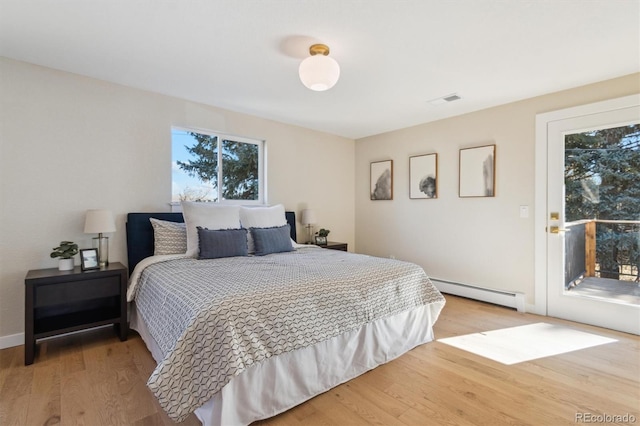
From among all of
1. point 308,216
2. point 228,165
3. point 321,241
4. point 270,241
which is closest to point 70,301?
point 270,241

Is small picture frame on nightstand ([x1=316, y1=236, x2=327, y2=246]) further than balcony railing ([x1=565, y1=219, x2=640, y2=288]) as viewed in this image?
Yes

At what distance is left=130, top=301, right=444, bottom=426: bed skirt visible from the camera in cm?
152

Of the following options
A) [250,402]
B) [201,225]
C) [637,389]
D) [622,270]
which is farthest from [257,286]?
[622,270]

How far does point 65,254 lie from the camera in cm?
248

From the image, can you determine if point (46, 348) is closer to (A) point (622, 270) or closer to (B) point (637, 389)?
(B) point (637, 389)

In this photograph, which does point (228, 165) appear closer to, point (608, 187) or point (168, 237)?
point (168, 237)

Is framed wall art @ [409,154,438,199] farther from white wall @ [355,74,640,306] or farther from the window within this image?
the window

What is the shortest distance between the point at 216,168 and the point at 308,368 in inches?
103

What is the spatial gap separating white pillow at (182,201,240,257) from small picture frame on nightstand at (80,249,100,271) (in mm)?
729

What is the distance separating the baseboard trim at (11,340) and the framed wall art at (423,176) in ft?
14.4

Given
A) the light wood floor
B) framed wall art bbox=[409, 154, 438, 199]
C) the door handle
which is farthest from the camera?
framed wall art bbox=[409, 154, 438, 199]

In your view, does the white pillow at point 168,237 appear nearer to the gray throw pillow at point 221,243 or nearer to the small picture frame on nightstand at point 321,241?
the gray throw pillow at point 221,243

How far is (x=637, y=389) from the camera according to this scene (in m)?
1.89

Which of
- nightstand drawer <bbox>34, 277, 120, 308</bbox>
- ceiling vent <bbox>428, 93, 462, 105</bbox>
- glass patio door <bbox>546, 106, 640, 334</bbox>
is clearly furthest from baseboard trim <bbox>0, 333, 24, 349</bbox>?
glass patio door <bbox>546, 106, 640, 334</bbox>
